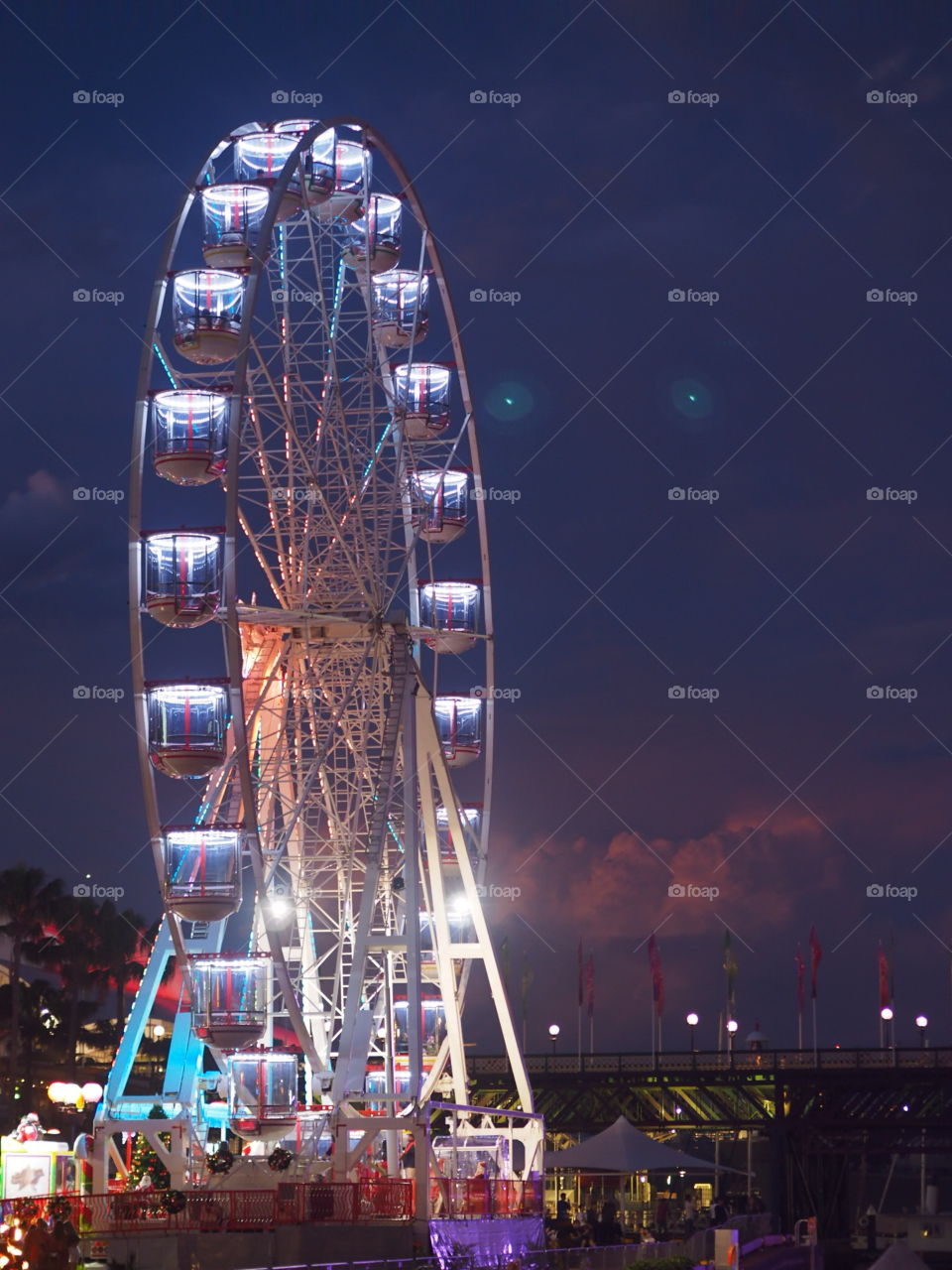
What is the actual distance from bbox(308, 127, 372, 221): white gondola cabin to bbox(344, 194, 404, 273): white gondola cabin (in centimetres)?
64

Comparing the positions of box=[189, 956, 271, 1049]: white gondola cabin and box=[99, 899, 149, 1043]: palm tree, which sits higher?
box=[99, 899, 149, 1043]: palm tree

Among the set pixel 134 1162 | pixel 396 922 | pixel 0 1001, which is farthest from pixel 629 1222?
pixel 0 1001

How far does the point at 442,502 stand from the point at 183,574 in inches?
437

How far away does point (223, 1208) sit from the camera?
38.2m

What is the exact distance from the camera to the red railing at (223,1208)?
36938mm

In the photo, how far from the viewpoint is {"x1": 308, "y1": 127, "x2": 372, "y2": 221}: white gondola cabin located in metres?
53.8

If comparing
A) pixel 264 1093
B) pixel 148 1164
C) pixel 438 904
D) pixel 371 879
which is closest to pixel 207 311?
pixel 371 879

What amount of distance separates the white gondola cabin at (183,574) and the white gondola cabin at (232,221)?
8094 mm

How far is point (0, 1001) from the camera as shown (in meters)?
88.9

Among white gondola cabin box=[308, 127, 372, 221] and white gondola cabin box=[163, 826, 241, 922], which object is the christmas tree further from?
white gondola cabin box=[308, 127, 372, 221]

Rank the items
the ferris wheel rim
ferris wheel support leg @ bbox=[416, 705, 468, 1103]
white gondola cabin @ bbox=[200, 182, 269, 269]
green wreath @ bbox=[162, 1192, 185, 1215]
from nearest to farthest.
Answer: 1. green wreath @ bbox=[162, 1192, 185, 1215]
2. the ferris wheel rim
3. white gondola cabin @ bbox=[200, 182, 269, 269]
4. ferris wheel support leg @ bbox=[416, 705, 468, 1103]

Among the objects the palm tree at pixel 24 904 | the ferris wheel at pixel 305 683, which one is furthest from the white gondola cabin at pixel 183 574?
the palm tree at pixel 24 904

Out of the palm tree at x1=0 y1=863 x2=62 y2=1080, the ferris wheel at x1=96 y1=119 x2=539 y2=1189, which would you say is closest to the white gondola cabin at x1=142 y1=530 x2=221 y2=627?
the ferris wheel at x1=96 y1=119 x2=539 y2=1189

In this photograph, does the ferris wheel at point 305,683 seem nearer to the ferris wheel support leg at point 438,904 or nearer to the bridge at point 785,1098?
the ferris wheel support leg at point 438,904
